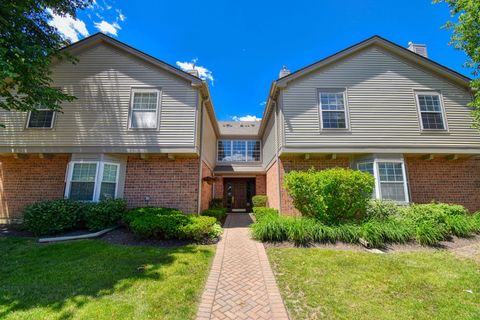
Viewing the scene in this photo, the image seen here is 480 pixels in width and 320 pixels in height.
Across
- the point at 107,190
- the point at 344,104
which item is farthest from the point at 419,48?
the point at 107,190

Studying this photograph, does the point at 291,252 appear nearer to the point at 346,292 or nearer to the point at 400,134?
the point at 346,292

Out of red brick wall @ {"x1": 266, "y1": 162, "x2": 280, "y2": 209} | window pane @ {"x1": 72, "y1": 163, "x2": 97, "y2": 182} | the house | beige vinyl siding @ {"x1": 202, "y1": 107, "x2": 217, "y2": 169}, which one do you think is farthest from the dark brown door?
window pane @ {"x1": 72, "y1": 163, "x2": 97, "y2": 182}

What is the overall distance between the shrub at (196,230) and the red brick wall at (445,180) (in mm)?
9141

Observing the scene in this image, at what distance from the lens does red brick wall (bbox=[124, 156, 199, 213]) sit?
8969 millimetres

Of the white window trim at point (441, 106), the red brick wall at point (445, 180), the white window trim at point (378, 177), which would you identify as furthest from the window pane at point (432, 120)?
the white window trim at point (378, 177)

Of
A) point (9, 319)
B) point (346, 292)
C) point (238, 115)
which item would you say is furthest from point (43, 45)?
point (238, 115)

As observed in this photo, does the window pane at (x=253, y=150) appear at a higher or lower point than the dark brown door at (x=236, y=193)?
higher

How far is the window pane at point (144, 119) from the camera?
9.07 m

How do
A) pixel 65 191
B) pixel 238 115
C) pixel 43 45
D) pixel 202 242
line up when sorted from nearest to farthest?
pixel 202 242 → pixel 43 45 → pixel 65 191 → pixel 238 115

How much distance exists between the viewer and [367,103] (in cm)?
978

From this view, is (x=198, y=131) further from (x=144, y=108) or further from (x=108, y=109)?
(x=108, y=109)

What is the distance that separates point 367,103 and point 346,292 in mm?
8699

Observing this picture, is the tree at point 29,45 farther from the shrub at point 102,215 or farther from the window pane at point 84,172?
the shrub at point 102,215

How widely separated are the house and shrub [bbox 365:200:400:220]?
3.41 ft
